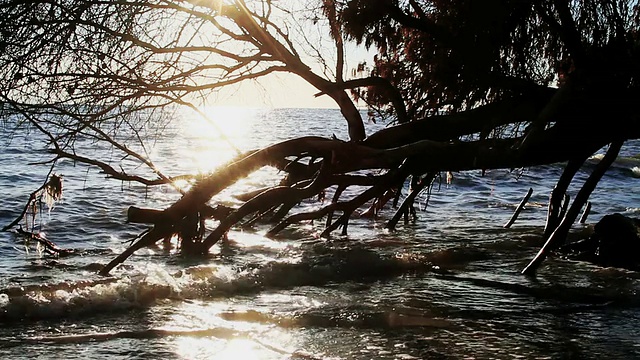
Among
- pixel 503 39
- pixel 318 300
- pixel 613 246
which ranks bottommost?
pixel 318 300

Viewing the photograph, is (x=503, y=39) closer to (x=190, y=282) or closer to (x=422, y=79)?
(x=422, y=79)

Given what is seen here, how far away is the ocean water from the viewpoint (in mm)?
6176

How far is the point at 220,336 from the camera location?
6.43 metres

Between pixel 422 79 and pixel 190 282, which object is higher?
pixel 422 79

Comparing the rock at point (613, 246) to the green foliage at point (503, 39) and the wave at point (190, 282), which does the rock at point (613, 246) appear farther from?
the green foliage at point (503, 39)

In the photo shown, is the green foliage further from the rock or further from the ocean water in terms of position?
the rock

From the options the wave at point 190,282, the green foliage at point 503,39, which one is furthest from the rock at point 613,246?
the green foliage at point 503,39

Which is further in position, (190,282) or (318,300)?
(190,282)

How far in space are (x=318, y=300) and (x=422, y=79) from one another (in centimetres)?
A: 348

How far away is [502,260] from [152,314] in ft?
18.6

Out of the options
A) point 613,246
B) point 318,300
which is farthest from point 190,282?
point 613,246

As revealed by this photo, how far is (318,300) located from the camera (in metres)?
7.97

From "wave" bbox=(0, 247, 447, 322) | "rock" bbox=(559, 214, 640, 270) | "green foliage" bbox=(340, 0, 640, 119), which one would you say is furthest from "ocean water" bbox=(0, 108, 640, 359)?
"green foliage" bbox=(340, 0, 640, 119)

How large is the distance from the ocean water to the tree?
1.86 feet
